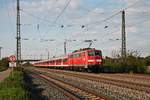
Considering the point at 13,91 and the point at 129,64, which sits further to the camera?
the point at 129,64

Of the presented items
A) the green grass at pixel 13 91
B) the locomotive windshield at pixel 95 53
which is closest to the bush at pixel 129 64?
the locomotive windshield at pixel 95 53

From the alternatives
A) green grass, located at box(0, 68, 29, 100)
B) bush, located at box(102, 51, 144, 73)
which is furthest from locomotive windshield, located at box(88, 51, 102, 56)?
green grass, located at box(0, 68, 29, 100)

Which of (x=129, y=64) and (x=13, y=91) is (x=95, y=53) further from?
(x=13, y=91)

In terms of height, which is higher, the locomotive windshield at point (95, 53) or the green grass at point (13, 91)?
the locomotive windshield at point (95, 53)

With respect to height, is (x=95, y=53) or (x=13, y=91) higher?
(x=95, y=53)

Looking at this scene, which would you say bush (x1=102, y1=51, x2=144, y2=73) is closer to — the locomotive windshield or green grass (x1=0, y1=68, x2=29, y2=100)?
the locomotive windshield

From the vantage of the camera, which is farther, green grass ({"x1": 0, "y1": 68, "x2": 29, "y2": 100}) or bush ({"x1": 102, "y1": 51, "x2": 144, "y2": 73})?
bush ({"x1": 102, "y1": 51, "x2": 144, "y2": 73})

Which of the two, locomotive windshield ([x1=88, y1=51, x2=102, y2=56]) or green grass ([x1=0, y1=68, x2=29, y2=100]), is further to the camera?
locomotive windshield ([x1=88, y1=51, x2=102, y2=56])

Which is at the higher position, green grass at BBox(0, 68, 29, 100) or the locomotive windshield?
the locomotive windshield

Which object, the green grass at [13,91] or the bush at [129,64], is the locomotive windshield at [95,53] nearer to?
the bush at [129,64]

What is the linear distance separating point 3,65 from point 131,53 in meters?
62.9

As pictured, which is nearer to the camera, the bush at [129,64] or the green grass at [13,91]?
the green grass at [13,91]

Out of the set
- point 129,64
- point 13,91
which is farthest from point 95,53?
point 13,91

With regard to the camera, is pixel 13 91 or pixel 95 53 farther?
pixel 95 53
